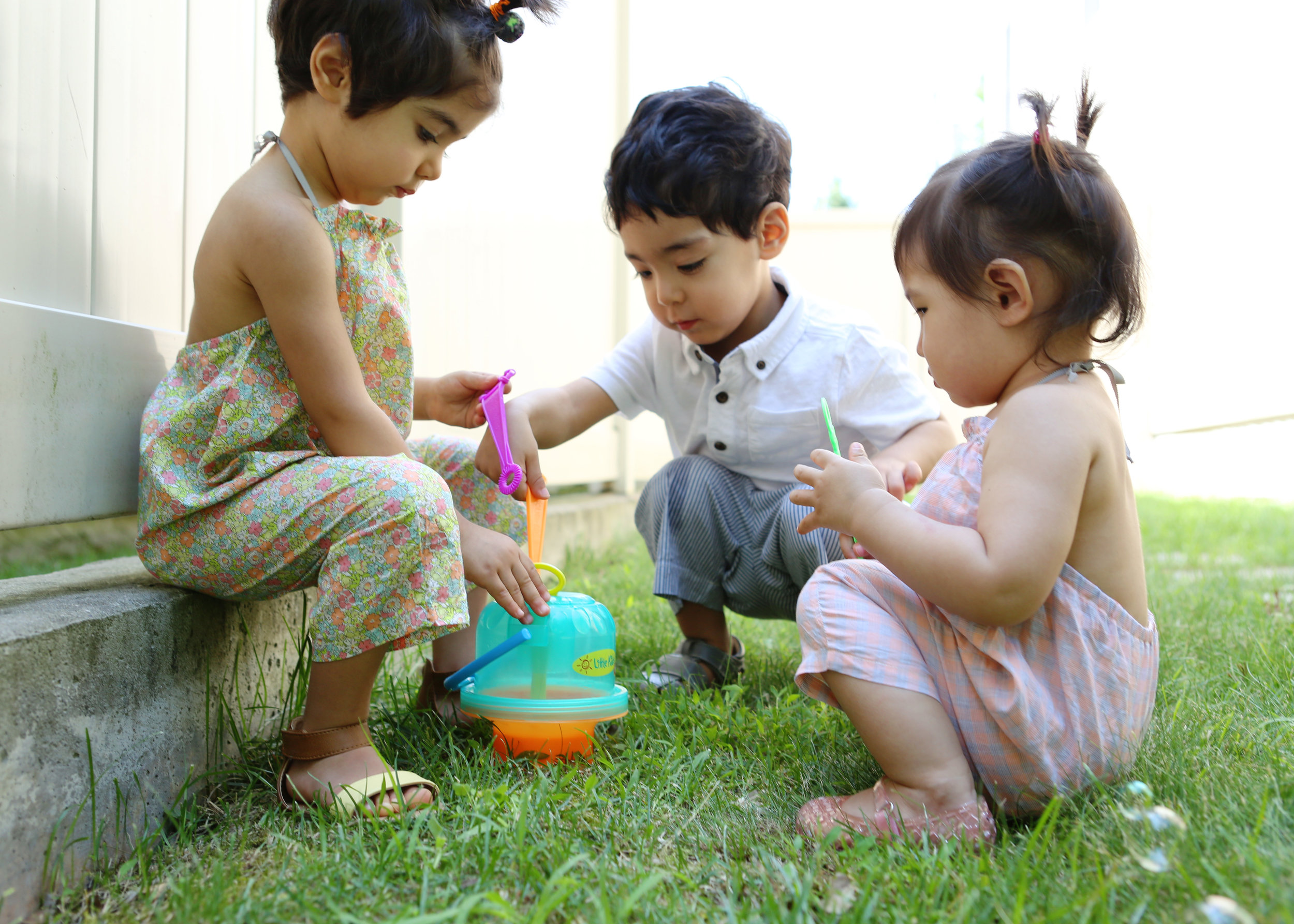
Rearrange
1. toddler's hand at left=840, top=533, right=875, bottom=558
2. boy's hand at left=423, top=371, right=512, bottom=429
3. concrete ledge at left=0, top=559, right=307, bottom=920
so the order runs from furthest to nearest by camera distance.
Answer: boy's hand at left=423, top=371, right=512, bottom=429, toddler's hand at left=840, top=533, right=875, bottom=558, concrete ledge at left=0, top=559, right=307, bottom=920

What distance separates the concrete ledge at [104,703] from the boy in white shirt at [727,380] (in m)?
0.63

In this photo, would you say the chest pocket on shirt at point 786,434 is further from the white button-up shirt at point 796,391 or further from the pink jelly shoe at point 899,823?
the pink jelly shoe at point 899,823

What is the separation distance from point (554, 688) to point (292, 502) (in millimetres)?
449

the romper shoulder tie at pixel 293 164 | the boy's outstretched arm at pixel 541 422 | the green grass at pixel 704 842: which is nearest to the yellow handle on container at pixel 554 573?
the boy's outstretched arm at pixel 541 422

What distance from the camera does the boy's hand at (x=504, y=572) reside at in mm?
1366

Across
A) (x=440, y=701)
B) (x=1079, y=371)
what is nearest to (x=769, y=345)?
(x=1079, y=371)

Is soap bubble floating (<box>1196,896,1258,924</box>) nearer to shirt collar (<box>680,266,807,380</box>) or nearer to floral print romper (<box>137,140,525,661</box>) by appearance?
floral print romper (<box>137,140,525,661</box>)

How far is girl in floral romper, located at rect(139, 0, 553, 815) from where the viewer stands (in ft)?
4.11

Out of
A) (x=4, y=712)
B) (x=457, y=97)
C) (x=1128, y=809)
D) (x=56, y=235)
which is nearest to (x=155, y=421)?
(x=56, y=235)

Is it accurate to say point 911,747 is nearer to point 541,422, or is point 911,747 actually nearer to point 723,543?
point 723,543

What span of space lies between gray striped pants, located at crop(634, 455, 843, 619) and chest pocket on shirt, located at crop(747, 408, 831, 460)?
7cm

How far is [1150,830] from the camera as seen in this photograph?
100 centimetres

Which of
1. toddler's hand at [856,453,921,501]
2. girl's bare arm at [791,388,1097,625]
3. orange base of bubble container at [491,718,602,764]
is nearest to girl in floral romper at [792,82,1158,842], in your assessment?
girl's bare arm at [791,388,1097,625]

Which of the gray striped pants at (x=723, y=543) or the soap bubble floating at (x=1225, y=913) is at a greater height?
the gray striped pants at (x=723, y=543)
